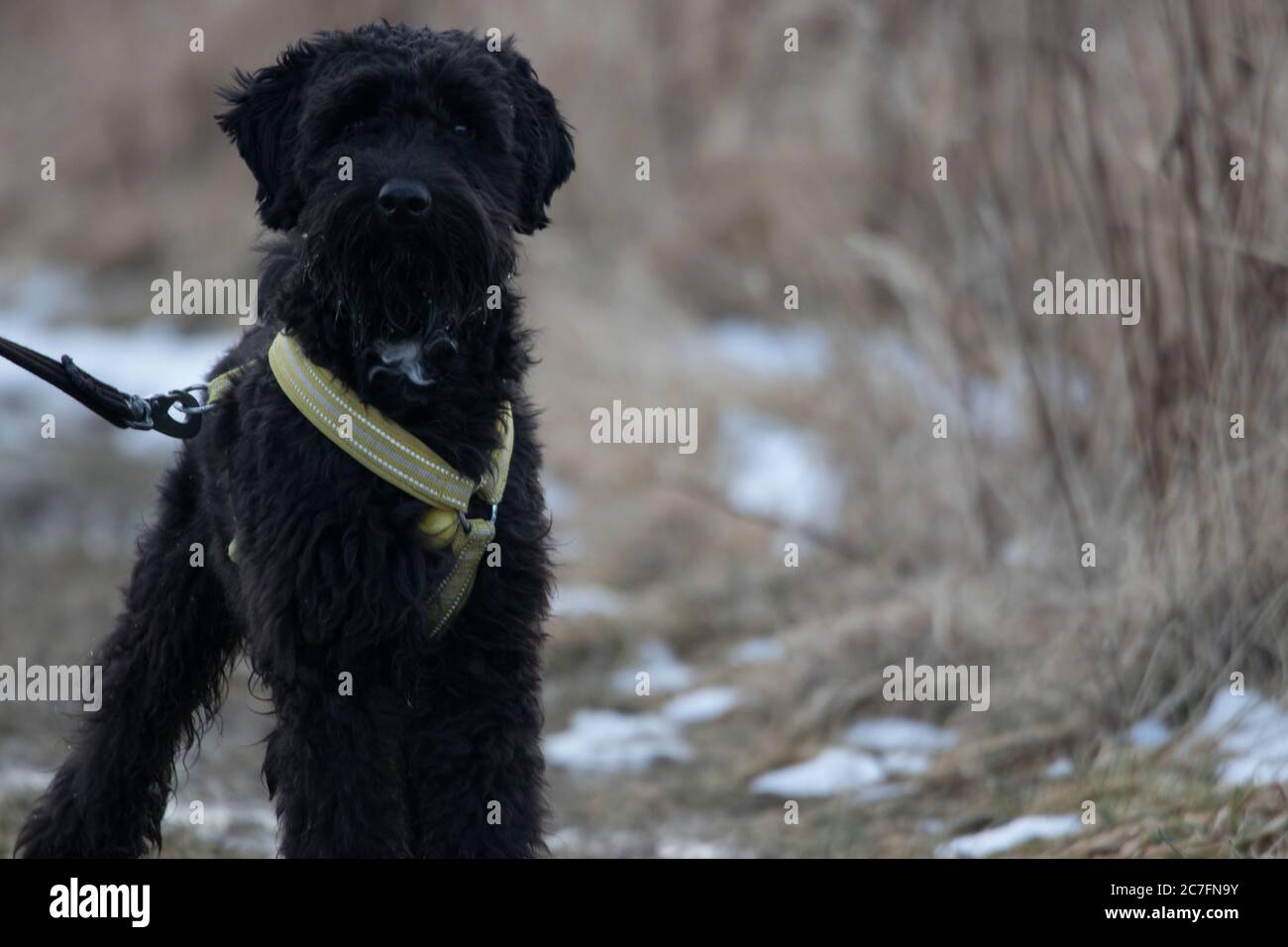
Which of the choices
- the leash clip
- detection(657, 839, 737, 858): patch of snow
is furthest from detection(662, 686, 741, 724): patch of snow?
the leash clip

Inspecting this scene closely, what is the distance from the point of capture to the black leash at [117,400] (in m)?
4.14

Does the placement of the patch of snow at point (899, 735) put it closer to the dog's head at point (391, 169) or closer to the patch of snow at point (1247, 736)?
the patch of snow at point (1247, 736)

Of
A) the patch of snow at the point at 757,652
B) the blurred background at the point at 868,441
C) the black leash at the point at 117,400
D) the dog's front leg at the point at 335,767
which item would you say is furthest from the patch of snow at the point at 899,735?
the black leash at the point at 117,400

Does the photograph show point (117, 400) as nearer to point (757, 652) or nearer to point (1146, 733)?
point (1146, 733)

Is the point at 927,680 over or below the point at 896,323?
below

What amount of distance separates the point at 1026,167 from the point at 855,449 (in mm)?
1877

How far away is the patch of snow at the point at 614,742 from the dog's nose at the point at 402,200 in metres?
3.64

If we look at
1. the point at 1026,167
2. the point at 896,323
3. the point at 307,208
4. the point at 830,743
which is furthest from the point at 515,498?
the point at 896,323

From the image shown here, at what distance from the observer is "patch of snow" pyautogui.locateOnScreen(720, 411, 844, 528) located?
345 inches

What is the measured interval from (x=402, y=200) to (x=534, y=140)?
727mm

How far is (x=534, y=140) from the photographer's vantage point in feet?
13.9

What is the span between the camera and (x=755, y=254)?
38.5 feet
